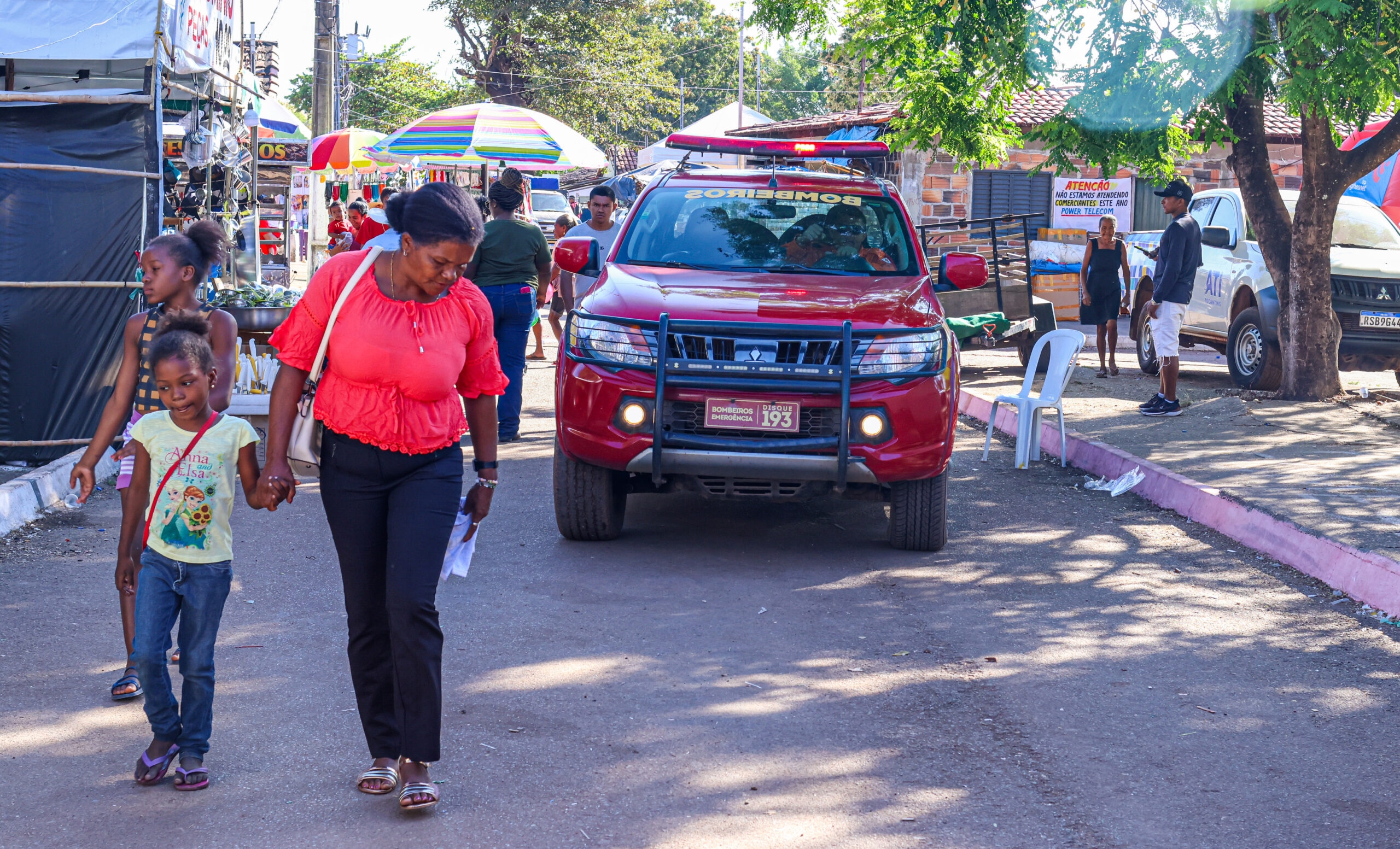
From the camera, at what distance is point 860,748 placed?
4332 mm

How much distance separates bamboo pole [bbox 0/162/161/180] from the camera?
874 cm

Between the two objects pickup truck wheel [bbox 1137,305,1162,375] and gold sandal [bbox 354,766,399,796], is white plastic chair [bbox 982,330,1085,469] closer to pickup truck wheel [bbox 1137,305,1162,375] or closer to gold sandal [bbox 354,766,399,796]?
pickup truck wheel [bbox 1137,305,1162,375]

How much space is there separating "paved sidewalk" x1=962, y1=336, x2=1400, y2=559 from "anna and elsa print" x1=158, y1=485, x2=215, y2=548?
17.6 ft

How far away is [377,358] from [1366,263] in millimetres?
12276

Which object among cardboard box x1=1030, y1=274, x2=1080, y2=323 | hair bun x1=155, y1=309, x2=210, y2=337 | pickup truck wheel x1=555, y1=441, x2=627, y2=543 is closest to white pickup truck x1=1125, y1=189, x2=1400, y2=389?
cardboard box x1=1030, y1=274, x2=1080, y2=323

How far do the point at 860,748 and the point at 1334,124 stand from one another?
432 inches

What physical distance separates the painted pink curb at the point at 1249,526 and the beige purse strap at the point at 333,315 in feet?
15.6

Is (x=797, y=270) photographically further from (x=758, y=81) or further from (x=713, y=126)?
(x=758, y=81)

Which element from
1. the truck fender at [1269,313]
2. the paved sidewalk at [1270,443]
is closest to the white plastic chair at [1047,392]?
the paved sidewalk at [1270,443]

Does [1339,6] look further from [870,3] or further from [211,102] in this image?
[211,102]

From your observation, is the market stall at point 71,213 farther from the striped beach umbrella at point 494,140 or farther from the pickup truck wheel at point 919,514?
the striped beach umbrella at point 494,140

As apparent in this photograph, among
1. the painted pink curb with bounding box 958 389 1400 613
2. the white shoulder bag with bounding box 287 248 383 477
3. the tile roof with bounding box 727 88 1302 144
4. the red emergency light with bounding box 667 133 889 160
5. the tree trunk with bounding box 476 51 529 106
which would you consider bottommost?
the painted pink curb with bounding box 958 389 1400 613

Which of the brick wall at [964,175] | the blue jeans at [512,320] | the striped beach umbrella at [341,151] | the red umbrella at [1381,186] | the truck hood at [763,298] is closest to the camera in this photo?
the truck hood at [763,298]

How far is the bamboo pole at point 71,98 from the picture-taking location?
28.4 ft
